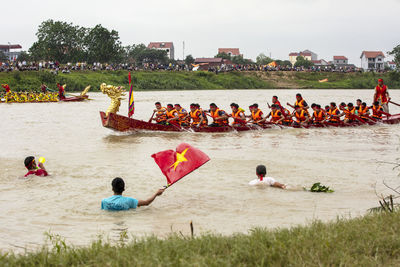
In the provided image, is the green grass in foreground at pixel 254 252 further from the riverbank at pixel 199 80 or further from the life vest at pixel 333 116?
the riverbank at pixel 199 80

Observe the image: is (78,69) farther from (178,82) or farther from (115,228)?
(115,228)

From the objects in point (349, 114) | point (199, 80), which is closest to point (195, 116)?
point (349, 114)

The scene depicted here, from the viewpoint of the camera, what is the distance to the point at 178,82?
60281 mm

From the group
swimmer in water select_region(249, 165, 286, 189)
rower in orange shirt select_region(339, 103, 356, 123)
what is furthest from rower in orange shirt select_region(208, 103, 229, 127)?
swimmer in water select_region(249, 165, 286, 189)

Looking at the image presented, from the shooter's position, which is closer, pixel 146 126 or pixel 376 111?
pixel 146 126

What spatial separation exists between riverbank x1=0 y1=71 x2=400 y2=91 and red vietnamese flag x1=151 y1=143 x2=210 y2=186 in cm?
4061

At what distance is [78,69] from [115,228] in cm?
5294

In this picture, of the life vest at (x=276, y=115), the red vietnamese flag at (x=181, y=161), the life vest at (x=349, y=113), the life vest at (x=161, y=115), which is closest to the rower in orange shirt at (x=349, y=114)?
the life vest at (x=349, y=113)

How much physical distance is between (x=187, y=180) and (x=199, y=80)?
5278 cm

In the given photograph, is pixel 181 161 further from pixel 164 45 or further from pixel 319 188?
pixel 164 45

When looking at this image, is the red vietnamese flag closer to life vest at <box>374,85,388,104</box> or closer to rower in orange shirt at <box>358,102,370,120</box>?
life vest at <box>374,85,388,104</box>

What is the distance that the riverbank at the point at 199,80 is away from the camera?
157 feet

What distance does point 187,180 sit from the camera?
1022cm

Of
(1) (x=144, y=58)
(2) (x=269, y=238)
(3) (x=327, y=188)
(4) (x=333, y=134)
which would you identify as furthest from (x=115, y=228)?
(1) (x=144, y=58)
